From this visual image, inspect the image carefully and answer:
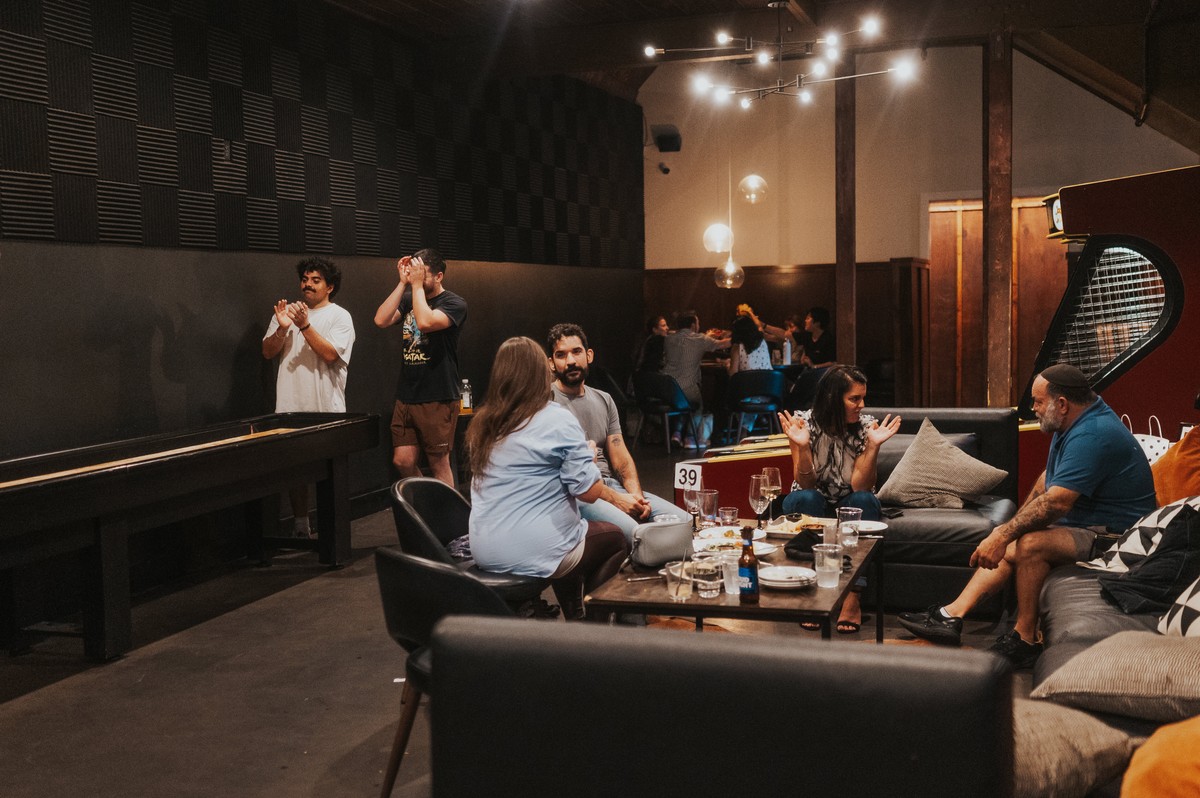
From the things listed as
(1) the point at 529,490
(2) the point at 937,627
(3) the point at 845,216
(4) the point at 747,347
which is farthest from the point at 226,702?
(4) the point at 747,347

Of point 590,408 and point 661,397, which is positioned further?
point 661,397

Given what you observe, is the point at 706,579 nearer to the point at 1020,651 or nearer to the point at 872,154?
the point at 1020,651

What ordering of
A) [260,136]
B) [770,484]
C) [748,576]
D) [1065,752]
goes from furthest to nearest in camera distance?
Answer: [260,136]
[770,484]
[748,576]
[1065,752]

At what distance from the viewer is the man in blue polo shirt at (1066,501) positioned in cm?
397

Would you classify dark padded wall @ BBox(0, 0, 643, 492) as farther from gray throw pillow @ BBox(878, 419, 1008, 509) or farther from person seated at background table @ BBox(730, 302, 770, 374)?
gray throw pillow @ BBox(878, 419, 1008, 509)

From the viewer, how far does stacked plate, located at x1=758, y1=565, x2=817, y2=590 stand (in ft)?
10.2

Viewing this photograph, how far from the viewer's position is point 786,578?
312cm

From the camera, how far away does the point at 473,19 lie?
789 cm

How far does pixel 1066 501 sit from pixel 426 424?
136 inches

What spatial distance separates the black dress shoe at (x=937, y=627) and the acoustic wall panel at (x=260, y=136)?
418cm

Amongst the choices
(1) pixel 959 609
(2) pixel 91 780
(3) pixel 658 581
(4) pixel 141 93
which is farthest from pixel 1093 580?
(4) pixel 141 93

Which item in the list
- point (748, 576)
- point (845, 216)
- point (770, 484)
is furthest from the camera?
point (845, 216)

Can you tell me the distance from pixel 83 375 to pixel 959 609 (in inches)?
163

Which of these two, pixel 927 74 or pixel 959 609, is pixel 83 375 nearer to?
pixel 959 609
